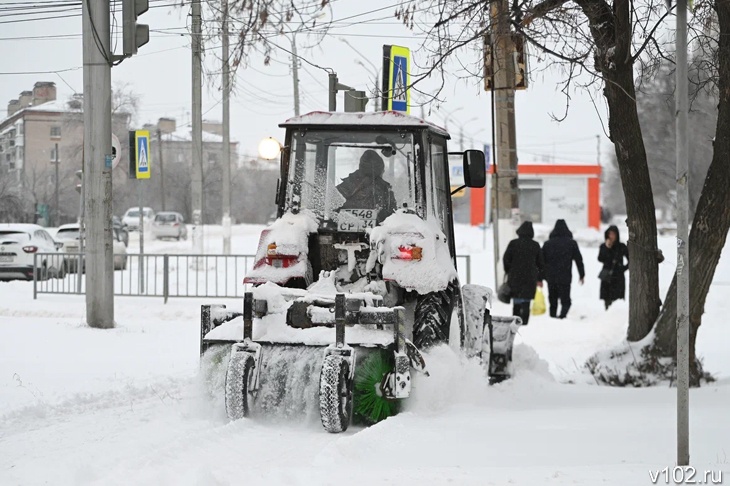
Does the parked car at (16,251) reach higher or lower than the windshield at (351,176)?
lower

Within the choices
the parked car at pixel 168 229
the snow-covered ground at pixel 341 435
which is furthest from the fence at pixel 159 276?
the parked car at pixel 168 229

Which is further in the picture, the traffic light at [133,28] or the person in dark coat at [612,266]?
the person in dark coat at [612,266]

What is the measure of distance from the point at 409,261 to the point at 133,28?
6.84 m

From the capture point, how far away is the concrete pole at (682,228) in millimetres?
4945

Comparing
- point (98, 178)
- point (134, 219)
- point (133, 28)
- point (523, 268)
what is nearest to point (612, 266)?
point (523, 268)

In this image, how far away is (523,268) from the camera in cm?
1421

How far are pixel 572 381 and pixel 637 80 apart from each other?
304 centimetres

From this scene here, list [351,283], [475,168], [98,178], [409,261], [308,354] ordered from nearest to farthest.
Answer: [308,354], [409,261], [351,283], [475,168], [98,178]

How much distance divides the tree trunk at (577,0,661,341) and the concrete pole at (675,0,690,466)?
12.9 ft

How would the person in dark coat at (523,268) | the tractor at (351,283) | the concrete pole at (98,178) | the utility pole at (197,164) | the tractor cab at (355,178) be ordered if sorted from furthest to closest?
the utility pole at (197,164) → the person in dark coat at (523,268) → the concrete pole at (98,178) → the tractor cab at (355,178) → the tractor at (351,283)

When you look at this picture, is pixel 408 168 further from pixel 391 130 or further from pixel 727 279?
pixel 727 279

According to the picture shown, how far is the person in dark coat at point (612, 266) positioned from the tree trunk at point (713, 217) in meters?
5.72

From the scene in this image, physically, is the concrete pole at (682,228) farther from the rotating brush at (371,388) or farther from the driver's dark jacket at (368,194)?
the driver's dark jacket at (368,194)

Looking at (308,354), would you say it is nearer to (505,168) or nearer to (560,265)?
(560,265)
